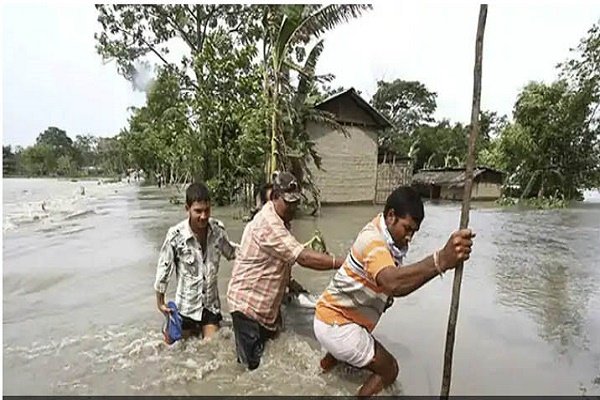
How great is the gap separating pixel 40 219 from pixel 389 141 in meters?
28.3

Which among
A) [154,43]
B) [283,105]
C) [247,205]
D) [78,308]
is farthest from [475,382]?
[154,43]

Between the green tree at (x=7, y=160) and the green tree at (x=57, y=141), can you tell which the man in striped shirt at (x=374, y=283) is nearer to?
the green tree at (x=7, y=160)

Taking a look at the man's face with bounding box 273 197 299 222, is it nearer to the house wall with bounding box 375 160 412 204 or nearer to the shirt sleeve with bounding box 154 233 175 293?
the shirt sleeve with bounding box 154 233 175 293

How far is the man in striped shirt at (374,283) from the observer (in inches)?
92.4

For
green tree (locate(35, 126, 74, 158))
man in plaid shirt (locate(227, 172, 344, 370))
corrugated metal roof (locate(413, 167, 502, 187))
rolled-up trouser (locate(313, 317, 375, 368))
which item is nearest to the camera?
rolled-up trouser (locate(313, 317, 375, 368))

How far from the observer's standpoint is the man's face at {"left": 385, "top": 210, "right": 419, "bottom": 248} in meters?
2.57

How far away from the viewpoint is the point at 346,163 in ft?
66.1

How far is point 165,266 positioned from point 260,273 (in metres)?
0.80

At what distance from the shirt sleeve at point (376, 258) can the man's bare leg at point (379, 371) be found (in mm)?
562

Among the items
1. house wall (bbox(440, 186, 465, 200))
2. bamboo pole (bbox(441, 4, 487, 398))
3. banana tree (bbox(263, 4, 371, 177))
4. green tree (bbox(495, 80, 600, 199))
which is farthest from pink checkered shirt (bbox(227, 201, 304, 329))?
house wall (bbox(440, 186, 465, 200))

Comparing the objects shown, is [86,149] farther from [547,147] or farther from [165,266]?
[165,266]

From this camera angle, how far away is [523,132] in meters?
25.3

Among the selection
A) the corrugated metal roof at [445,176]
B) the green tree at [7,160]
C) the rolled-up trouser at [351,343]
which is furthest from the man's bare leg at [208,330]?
the corrugated metal roof at [445,176]

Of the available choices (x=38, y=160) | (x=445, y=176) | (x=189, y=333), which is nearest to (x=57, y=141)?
(x=38, y=160)
